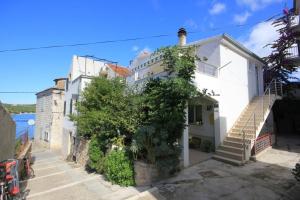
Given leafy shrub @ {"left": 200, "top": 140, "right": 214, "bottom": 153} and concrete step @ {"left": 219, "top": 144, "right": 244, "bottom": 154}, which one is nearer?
concrete step @ {"left": 219, "top": 144, "right": 244, "bottom": 154}

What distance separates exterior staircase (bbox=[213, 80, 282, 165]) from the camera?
10.5 metres

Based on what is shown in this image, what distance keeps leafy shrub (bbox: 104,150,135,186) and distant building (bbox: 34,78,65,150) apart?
1885 cm

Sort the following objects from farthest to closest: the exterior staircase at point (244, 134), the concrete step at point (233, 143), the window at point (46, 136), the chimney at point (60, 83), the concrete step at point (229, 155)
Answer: the chimney at point (60, 83) < the window at point (46, 136) < the concrete step at point (233, 143) < the exterior staircase at point (244, 134) < the concrete step at point (229, 155)

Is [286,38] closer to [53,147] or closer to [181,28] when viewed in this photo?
[181,28]

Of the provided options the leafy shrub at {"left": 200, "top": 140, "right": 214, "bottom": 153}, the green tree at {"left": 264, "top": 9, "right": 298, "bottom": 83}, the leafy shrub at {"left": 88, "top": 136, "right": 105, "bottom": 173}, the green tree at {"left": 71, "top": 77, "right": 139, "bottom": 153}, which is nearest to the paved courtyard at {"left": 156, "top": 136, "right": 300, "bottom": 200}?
the leafy shrub at {"left": 200, "top": 140, "right": 214, "bottom": 153}

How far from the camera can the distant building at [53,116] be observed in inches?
1003

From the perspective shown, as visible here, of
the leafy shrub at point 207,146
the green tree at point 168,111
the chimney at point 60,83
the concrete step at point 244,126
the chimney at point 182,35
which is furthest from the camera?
the chimney at point 60,83

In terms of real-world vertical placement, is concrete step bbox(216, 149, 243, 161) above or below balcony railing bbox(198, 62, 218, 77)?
below

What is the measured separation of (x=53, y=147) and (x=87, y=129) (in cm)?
1605

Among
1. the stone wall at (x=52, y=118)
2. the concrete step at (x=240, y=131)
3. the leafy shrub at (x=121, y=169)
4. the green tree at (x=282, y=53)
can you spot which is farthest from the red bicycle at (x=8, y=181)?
the stone wall at (x=52, y=118)

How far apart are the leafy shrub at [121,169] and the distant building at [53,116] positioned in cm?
1885

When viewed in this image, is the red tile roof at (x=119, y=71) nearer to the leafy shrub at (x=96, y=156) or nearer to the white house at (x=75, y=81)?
the white house at (x=75, y=81)

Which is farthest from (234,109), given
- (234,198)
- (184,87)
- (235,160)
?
(234,198)

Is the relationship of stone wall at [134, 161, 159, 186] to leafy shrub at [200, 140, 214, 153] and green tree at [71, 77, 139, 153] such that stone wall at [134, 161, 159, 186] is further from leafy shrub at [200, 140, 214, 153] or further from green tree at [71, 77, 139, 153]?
leafy shrub at [200, 140, 214, 153]
